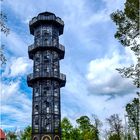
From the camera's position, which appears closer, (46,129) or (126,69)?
(126,69)

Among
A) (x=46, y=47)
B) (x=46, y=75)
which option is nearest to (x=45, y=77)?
(x=46, y=75)

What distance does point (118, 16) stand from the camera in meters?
23.6

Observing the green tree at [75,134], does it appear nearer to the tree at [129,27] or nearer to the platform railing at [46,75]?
the platform railing at [46,75]

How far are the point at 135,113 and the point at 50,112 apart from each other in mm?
A: 15940

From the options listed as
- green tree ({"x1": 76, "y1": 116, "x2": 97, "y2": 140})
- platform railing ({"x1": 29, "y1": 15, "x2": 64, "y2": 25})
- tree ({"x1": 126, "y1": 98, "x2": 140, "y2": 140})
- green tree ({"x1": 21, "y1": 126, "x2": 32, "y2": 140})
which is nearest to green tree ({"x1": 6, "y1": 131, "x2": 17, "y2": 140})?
green tree ({"x1": 21, "y1": 126, "x2": 32, "y2": 140})

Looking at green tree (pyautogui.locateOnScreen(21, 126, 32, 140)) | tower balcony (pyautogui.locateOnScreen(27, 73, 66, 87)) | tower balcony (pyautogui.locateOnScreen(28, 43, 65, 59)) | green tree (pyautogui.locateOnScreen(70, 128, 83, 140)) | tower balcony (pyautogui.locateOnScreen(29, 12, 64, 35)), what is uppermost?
tower balcony (pyautogui.locateOnScreen(29, 12, 64, 35))

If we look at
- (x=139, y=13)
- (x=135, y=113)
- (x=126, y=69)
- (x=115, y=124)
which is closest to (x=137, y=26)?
(x=139, y=13)

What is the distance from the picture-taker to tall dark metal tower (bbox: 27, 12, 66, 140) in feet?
208

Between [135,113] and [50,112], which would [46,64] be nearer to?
[50,112]

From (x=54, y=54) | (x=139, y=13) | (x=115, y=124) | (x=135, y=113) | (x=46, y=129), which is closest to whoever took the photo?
(x=139, y=13)

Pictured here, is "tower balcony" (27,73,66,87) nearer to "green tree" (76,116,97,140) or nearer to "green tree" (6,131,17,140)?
"green tree" (76,116,97,140)

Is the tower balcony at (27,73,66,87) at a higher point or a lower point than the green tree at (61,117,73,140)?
higher

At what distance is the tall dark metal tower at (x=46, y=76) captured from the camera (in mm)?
63250

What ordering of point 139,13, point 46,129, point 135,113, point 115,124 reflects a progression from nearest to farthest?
point 139,13 < point 135,113 < point 46,129 < point 115,124
